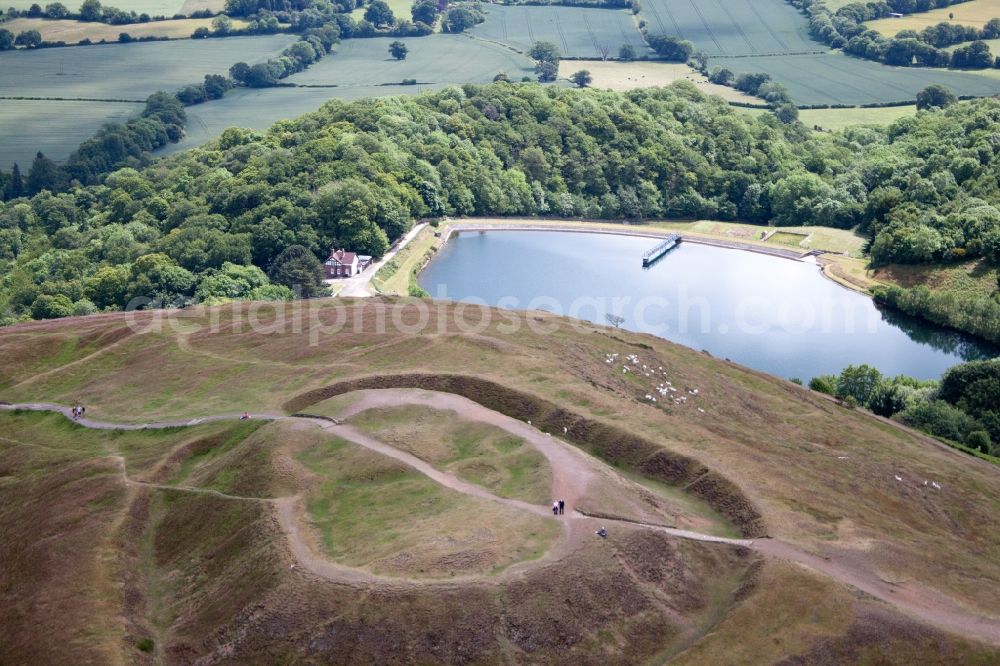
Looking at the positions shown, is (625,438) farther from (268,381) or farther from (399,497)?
(268,381)

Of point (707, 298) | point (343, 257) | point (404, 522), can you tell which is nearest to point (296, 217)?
point (343, 257)

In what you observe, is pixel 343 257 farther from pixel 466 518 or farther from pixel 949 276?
pixel 466 518

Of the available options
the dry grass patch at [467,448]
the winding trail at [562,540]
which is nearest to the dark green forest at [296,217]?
the dry grass patch at [467,448]

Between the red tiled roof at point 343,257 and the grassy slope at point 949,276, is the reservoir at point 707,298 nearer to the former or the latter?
the grassy slope at point 949,276

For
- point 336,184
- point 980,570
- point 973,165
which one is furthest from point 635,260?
point 980,570

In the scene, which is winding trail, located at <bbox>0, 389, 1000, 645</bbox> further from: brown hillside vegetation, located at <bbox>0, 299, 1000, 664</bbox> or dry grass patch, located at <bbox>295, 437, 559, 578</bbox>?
dry grass patch, located at <bbox>295, 437, 559, 578</bbox>
